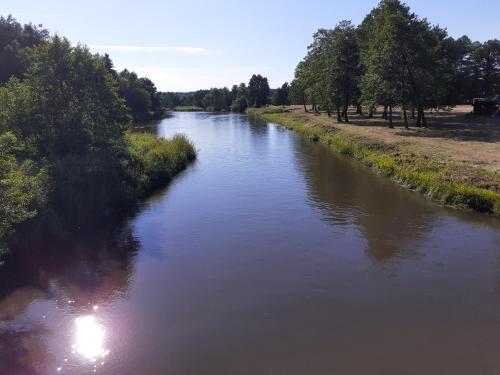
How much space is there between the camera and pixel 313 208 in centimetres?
2439

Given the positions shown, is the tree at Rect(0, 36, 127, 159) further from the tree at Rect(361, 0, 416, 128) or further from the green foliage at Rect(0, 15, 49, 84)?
the tree at Rect(361, 0, 416, 128)

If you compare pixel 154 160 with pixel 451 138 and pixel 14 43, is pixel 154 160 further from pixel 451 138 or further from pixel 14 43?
pixel 14 43

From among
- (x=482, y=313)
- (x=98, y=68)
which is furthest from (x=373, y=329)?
(x=98, y=68)

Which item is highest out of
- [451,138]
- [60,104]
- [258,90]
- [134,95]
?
[258,90]

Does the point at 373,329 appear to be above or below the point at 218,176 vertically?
below

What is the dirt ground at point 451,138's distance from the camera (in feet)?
102

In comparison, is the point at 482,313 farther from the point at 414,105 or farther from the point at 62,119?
the point at 414,105

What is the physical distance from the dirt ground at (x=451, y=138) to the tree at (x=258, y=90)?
98184 mm

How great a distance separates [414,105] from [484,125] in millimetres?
9761

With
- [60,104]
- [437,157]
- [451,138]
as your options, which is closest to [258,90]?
[451,138]

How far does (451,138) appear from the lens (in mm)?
40562

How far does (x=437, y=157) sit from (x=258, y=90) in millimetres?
128158

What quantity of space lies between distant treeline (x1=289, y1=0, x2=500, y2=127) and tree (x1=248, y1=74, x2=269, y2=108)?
7726 centimetres

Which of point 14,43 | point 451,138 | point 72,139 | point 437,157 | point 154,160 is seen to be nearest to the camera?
point 72,139
